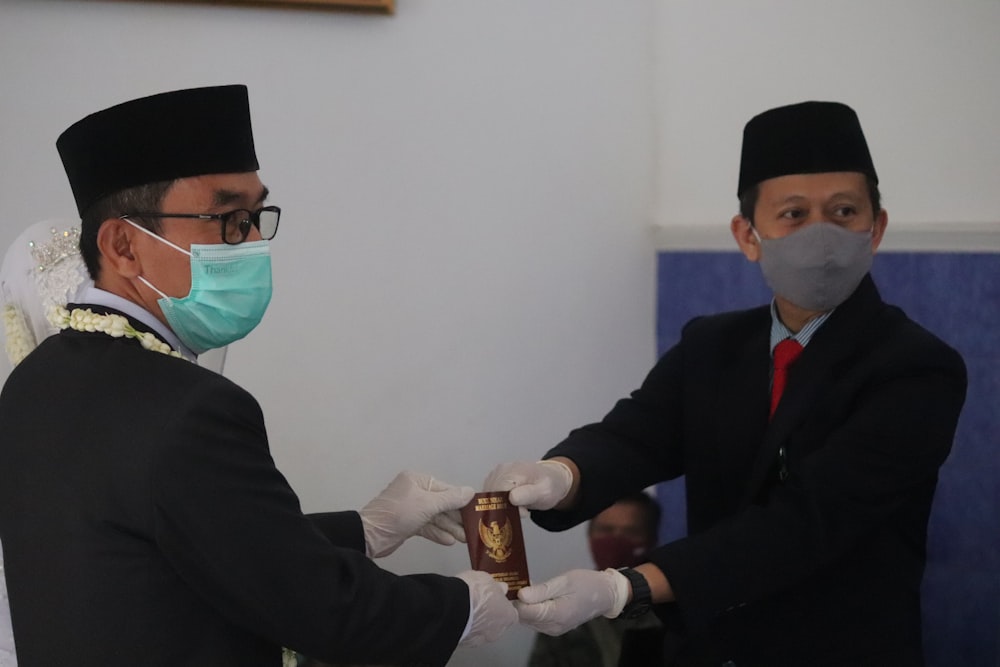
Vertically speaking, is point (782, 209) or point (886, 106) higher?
point (886, 106)

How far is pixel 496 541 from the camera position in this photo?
1.70 m

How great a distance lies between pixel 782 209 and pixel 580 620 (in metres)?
0.76

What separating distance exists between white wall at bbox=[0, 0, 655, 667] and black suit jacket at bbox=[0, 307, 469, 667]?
1.18 m

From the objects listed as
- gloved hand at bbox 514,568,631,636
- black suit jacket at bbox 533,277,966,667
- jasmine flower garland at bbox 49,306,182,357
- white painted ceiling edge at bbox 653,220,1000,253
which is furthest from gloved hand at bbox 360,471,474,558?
white painted ceiling edge at bbox 653,220,1000,253

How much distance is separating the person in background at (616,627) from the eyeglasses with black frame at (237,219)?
3.78 feet

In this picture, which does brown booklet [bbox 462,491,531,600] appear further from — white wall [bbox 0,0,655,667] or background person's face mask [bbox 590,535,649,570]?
background person's face mask [bbox 590,535,649,570]

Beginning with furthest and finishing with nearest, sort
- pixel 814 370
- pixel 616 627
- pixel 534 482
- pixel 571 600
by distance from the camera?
pixel 616 627
pixel 534 482
pixel 814 370
pixel 571 600

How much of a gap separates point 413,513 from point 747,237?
2.47ft

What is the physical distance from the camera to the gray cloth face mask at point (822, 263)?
1.83 m

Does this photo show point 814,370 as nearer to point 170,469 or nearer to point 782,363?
point 782,363

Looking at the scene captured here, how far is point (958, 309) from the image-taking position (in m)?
2.40

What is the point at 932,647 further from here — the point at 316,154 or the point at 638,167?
the point at 316,154

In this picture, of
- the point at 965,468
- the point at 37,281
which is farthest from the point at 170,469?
the point at 965,468

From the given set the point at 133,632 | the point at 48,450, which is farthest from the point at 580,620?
the point at 48,450
